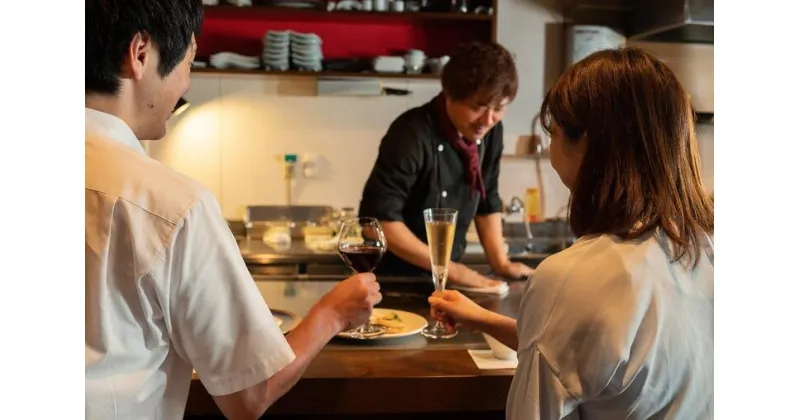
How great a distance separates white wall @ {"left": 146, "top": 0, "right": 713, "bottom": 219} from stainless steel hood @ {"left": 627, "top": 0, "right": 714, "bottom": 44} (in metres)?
0.43

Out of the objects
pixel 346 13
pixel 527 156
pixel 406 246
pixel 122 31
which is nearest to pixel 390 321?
pixel 406 246

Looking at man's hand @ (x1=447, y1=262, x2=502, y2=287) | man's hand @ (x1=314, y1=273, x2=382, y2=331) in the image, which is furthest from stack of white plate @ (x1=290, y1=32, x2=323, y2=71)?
man's hand @ (x1=314, y1=273, x2=382, y2=331)

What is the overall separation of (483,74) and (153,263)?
151 centimetres

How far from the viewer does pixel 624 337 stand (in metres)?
1.06

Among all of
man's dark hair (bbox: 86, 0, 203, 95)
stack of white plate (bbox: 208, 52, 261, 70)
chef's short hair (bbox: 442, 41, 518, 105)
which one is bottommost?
man's dark hair (bbox: 86, 0, 203, 95)

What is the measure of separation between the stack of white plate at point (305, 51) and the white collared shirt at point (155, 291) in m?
2.88

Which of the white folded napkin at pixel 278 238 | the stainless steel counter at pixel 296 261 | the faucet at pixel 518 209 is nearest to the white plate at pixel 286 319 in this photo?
the stainless steel counter at pixel 296 261

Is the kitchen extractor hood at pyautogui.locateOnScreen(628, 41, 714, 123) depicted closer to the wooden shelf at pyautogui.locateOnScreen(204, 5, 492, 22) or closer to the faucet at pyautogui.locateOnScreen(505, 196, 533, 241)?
the wooden shelf at pyautogui.locateOnScreen(204, 5, 492, 22)

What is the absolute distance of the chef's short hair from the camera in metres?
2.30

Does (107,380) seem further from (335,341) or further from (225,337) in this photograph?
(335,341)

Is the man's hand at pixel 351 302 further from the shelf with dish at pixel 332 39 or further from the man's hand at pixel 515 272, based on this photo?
the shelf with dish at pixel 332 39

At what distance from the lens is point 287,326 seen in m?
1.61

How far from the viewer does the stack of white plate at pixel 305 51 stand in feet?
12.7

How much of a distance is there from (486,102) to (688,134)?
3.97 ft
